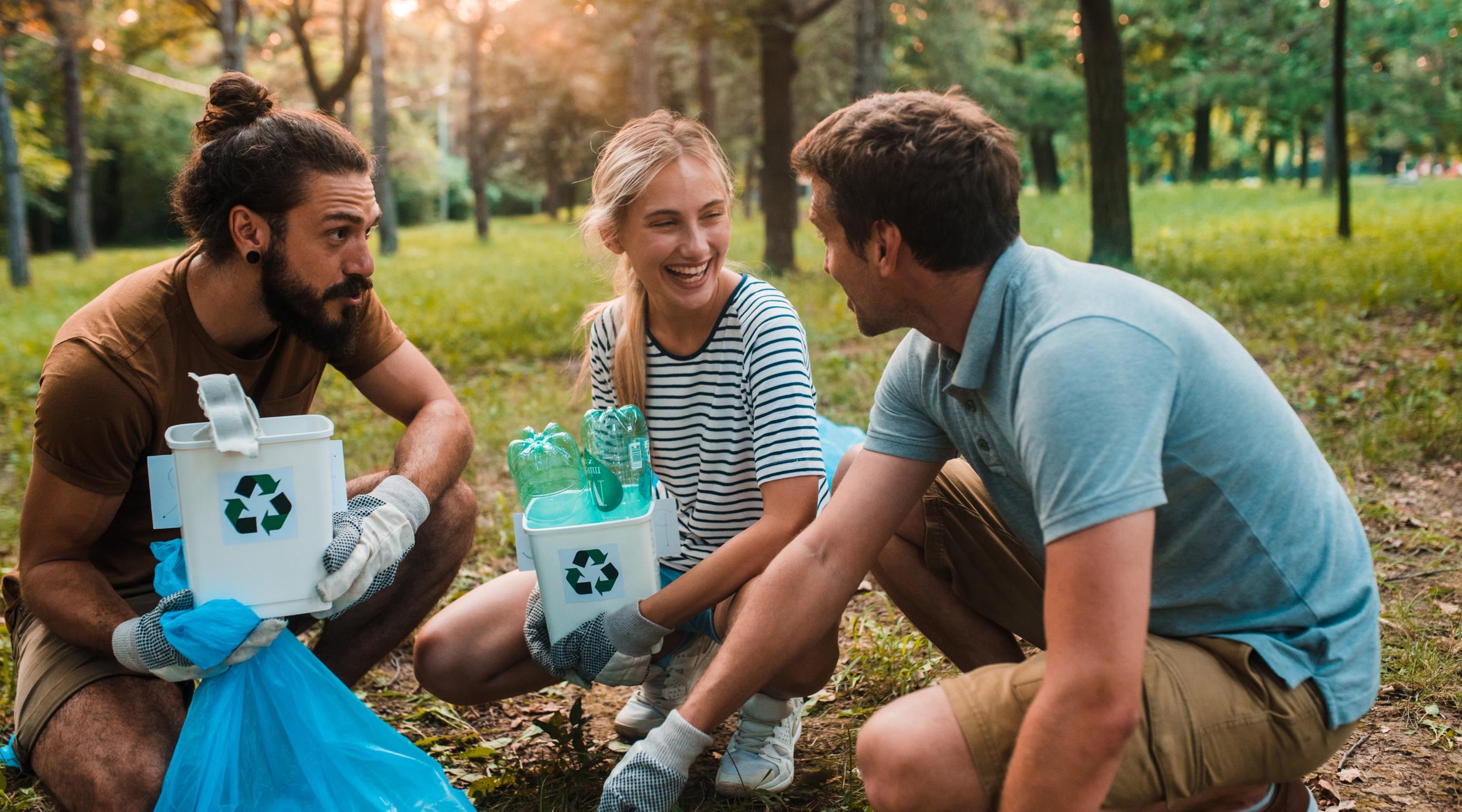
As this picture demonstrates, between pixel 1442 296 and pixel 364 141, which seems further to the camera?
pixel 1442 296

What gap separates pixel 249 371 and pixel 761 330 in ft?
4.10

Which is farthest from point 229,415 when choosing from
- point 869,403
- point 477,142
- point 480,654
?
point 477,142

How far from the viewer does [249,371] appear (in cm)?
256

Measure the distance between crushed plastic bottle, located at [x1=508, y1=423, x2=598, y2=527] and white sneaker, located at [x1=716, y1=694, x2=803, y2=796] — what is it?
587mm

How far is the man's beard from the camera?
2465 millimetres

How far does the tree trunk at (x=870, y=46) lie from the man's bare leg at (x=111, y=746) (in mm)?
8432

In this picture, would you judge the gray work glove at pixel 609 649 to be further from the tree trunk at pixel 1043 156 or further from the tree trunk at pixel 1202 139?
the tree trunk at pixel 1202 139

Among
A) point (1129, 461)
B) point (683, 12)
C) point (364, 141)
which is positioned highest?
point (683, 12)

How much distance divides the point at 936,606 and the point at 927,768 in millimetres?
752

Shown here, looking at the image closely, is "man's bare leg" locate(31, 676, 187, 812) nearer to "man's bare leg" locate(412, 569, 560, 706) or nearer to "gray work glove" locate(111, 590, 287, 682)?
"gray work glove" locate(111, 590, 287, 682)

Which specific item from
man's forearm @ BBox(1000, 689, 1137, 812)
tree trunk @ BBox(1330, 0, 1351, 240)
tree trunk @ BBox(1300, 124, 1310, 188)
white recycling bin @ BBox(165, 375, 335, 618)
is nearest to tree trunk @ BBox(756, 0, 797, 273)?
tree trunk @ BBox(1330, 0, 1351, 240)

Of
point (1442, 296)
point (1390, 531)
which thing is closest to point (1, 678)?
point (1390, 531)

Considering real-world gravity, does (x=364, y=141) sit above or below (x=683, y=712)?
above

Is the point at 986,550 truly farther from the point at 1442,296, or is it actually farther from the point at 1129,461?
the point at 1442,296
